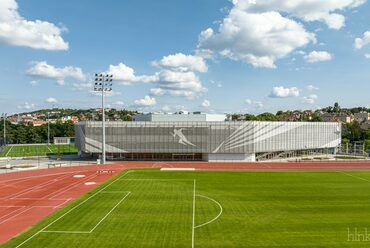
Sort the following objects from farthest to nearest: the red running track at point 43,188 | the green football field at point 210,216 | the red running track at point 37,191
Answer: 1. the red running track at point 43,188
2. the red running track at point 37,191
3. the green football field at point 210,216

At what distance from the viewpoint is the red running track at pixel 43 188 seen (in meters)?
28.9

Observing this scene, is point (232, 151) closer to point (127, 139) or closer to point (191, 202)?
point (127, 139)

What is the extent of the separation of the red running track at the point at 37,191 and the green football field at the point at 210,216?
1981 millimetres

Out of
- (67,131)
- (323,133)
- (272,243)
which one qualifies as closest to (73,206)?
(272,243)

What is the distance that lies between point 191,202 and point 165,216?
19.6ft

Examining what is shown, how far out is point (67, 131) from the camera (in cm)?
15138

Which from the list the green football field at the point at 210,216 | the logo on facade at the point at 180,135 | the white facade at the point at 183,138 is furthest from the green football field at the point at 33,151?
the green football field at the point at 210,216

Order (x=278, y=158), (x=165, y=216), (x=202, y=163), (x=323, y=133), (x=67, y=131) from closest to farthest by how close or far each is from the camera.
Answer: (x=165, y=216)
(x=202, y=163)
(x=278, y=158)
(x=323, y=133)
(x=67, y=131)

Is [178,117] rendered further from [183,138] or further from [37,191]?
[37,191]

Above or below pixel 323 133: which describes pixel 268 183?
below

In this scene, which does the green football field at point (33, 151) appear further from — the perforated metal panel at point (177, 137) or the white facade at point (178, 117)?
the white facade at point (178, 117)

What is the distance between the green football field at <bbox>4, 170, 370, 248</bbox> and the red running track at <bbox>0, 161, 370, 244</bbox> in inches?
84.9

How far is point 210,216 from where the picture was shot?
94.7ft

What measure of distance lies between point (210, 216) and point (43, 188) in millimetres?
26381
